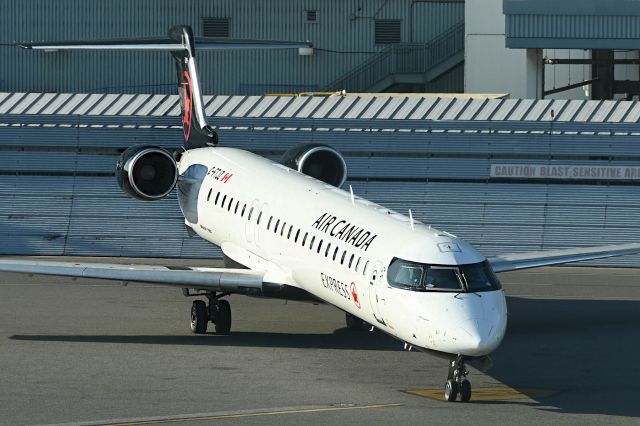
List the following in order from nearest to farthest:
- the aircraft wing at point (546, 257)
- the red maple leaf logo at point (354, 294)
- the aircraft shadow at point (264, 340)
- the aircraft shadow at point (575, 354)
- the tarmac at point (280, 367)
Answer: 1. the tarmac at point (280, 367)
2. the aircraft shadow at point (575, 354)
3. the red maple leaf logo at point (354, 294)
4. the aircraft shadow at point (264, 340)
5. the aircraft wing at point (546, 257)

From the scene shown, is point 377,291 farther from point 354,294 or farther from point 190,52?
point 190,52

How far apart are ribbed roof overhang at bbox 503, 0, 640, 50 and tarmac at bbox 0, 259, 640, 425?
1629 cm

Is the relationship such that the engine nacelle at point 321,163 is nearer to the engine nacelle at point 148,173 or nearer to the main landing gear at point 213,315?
the engine nacelle at point 148,173

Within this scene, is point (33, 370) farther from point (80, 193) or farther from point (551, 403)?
point (80, 193)

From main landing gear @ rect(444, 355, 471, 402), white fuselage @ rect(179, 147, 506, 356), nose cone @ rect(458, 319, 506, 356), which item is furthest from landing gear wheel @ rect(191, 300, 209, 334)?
nose cone @ rect(458, 319, 506, 356)

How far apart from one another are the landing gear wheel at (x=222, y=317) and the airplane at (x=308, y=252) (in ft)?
0.06

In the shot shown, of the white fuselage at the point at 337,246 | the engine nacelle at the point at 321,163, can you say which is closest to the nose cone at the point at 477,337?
the white fuselage at the point at 337,246

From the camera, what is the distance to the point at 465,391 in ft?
64.3

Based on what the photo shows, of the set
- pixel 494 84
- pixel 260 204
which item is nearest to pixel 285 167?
pixel 260 204

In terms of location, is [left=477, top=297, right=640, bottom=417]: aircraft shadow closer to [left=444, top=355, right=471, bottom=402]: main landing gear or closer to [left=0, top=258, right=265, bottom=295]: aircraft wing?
[left=444, top=355, right=471, bottom=402]: main landing gear

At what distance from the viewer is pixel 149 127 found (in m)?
38.0

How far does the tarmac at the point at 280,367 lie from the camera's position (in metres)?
18.9

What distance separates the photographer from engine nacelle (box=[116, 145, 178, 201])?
94.1ft

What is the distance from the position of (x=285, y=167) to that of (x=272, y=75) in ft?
94.1
